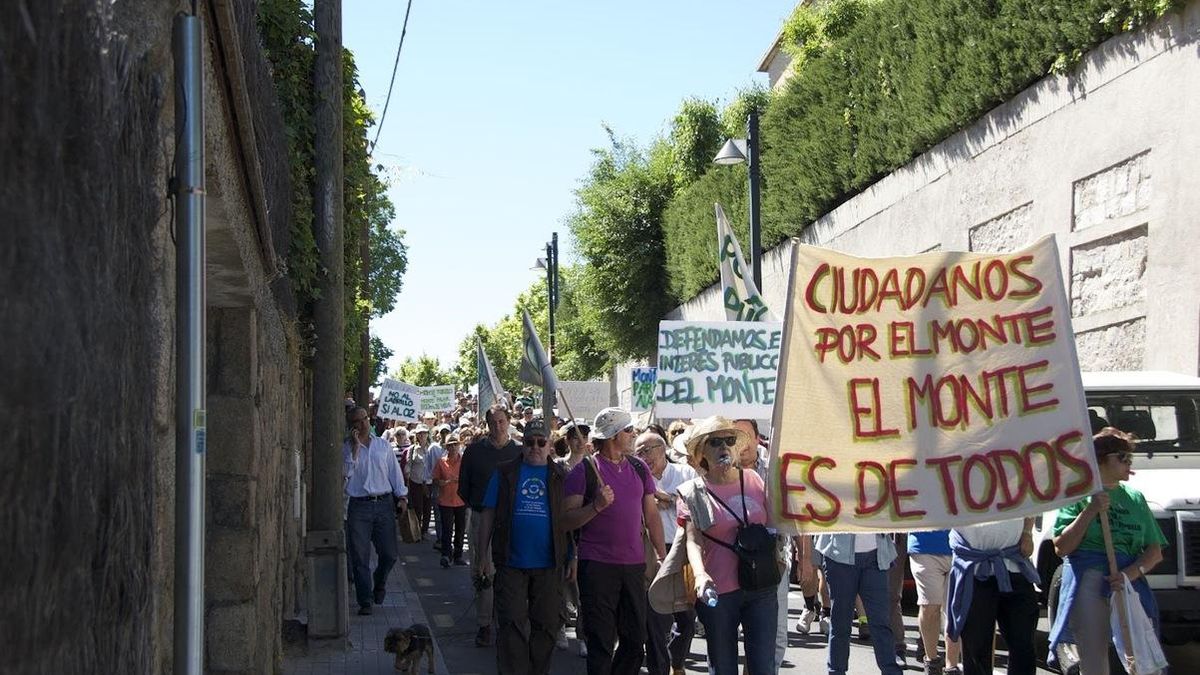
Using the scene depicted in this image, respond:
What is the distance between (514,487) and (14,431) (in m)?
7.49

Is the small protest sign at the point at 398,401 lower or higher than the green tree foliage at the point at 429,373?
lower

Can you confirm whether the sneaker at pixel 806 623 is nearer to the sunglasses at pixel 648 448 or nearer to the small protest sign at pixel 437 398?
the sunglasses at pixel 648 448

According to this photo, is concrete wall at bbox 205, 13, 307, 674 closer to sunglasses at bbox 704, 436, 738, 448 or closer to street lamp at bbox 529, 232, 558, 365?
sunglasses at bbox 704, 436, 738, 448

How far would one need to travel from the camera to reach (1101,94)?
57.2ft

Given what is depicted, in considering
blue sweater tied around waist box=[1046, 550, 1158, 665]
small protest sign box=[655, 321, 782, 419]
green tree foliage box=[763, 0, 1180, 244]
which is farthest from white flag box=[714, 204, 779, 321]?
blue sweater tied around waist box=[1046, 550, 1158, 665]

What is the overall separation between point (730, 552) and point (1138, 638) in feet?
6.87

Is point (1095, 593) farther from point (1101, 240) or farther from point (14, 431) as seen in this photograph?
point (1101, 240)

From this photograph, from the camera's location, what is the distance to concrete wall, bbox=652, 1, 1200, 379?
51.3 ft

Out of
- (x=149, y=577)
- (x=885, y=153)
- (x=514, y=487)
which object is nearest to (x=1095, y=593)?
(x=514, y=487)

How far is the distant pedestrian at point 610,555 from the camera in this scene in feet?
28.9

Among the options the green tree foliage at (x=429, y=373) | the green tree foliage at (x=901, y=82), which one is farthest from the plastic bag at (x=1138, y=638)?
the green tree foliage at (x=429, y=373)

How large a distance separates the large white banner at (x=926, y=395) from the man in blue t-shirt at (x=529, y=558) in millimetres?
2811

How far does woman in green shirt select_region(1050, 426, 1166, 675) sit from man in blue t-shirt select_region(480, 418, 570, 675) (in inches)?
119

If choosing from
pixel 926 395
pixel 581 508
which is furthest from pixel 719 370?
pixel 926 395
